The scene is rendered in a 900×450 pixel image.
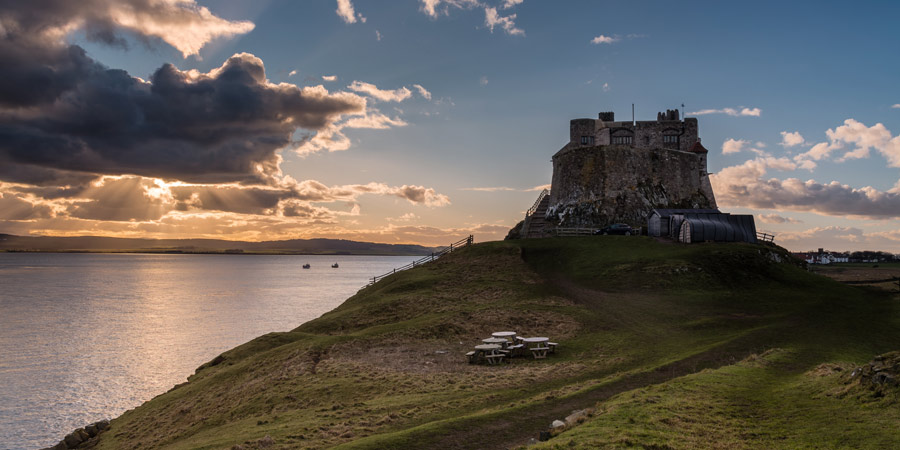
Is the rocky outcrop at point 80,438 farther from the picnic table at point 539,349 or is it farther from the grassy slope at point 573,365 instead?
the picnic table at point 539,349

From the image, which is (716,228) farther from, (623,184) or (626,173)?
(626,173)

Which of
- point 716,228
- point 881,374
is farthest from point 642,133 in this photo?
point 881,374

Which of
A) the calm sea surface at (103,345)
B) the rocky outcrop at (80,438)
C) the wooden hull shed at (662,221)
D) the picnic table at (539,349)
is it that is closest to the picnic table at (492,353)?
the picnic table at (539,349)

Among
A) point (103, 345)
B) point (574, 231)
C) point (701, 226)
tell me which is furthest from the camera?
point (574, 231)

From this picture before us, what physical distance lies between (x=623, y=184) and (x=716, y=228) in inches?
852

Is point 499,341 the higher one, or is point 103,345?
point 499,341

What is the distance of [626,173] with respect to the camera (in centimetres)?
8162

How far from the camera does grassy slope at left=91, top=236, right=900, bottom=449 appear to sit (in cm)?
1540

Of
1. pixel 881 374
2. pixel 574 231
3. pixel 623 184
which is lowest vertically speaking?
pixel 881 374

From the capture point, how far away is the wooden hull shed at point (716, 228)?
5981 centimetres

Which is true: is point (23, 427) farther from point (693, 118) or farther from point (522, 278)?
point (693, 118)

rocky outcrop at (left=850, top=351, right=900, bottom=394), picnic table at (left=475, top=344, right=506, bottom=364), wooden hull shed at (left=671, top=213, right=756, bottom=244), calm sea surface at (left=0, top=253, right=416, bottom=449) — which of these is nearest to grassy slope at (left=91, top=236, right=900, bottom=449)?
rocky outcrop at (left=850, top=351, right=900, bottom=394)

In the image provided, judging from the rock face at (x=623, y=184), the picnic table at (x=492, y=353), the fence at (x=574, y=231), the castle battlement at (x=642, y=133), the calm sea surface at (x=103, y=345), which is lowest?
the calm sea surface at (x=103, y=345)

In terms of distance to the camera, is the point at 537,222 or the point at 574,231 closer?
the point at 574,231
